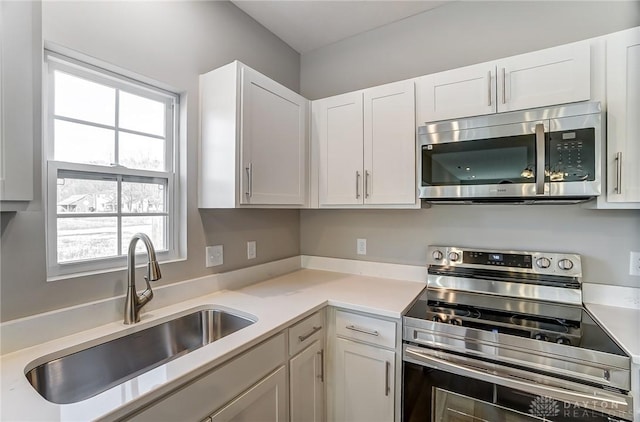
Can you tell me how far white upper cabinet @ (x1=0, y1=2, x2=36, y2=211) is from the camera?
84cm

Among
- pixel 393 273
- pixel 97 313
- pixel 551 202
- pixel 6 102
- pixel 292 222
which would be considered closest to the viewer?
pixel 6 102

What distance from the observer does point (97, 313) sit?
1275 mm

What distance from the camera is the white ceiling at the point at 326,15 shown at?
1.94 metres

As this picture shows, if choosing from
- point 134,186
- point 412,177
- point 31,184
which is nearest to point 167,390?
point 31,184

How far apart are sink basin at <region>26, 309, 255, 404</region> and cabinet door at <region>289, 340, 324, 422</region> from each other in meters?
0.32

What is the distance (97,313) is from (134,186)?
602 mm

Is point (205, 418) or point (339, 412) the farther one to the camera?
point (339, 412)

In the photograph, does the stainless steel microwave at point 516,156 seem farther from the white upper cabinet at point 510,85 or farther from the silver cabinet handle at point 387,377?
the silver cabinet handle at point 387,377

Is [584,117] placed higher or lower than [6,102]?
higher

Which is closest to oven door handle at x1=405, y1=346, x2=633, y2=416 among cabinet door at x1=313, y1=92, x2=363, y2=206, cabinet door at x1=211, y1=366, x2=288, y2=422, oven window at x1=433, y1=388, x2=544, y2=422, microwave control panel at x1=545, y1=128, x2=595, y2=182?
oven window at x1=433, y1=388, x2=544, y2=422

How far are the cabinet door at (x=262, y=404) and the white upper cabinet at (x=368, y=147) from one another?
1.09m

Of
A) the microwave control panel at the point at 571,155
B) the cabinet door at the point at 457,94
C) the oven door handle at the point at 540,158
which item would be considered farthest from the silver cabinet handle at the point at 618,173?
the cabinet door at the point at 457,94

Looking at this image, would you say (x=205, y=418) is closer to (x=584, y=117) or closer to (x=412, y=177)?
(x=412, y=177)

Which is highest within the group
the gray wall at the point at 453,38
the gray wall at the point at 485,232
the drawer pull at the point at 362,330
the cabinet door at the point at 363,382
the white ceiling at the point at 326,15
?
the white ceiling at the point at 326,15
